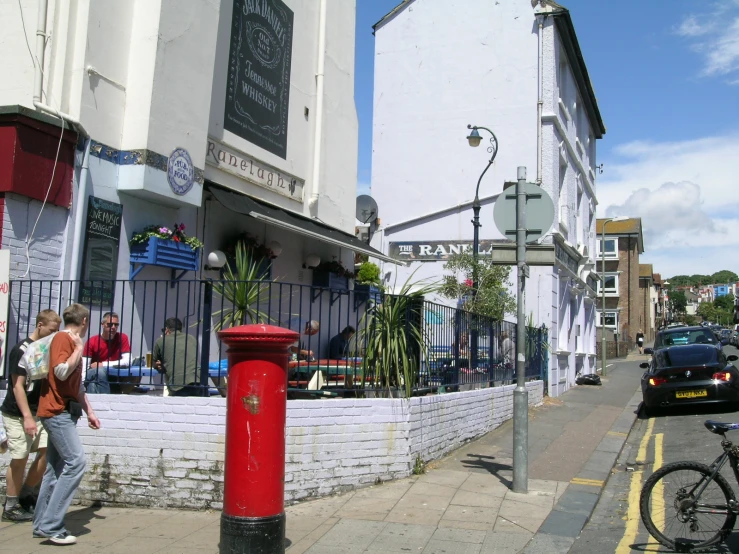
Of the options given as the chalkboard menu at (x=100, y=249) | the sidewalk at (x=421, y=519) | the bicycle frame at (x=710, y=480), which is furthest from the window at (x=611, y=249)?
the bicycle frame at (x=710, y=480)

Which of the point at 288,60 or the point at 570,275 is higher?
the point at 288,60

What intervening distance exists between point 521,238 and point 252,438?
3.89 meters

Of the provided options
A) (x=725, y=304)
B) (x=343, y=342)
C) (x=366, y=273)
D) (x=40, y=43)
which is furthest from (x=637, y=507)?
(x=725, y=304)

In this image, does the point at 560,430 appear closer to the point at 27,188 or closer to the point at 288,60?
the point at 288,60

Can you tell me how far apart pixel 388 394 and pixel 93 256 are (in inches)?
141

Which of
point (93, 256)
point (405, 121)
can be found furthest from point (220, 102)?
point (405, 121)

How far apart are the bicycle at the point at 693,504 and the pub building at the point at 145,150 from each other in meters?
3.50

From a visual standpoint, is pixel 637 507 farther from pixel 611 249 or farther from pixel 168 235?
pixel 611 249

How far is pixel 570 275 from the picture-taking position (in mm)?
21359

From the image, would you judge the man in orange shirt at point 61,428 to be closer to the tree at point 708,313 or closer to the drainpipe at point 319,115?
the drainpipe at point 319,115

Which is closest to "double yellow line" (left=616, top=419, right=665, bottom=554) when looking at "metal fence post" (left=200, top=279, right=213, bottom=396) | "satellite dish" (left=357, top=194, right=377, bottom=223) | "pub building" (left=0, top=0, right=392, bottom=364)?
"pub building" (left=0, top=0, right=392, bottom=364)

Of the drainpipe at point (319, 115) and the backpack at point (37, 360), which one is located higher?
the drainpipe at point (319, 115)

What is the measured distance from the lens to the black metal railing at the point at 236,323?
6.96 meters

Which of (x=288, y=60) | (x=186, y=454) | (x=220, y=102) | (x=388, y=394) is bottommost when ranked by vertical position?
(x=186, y=454)
